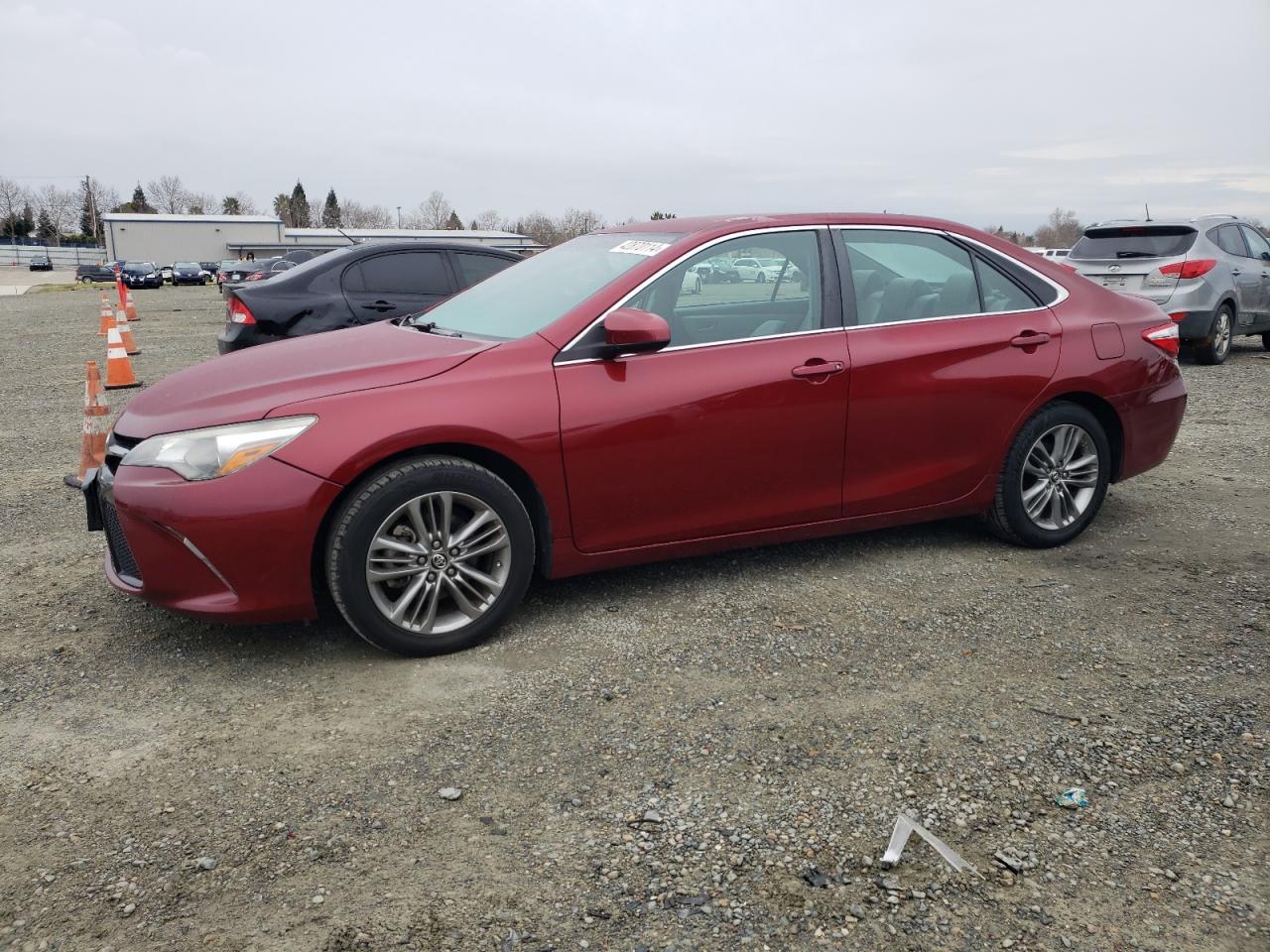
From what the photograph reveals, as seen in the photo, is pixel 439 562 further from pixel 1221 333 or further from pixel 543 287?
pixel 1221 333

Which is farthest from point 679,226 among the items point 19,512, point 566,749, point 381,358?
point 19,512

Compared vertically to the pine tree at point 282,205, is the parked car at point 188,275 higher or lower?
lower

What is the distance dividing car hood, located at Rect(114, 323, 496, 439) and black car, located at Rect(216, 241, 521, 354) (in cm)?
470

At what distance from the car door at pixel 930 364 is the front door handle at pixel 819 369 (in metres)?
0.08

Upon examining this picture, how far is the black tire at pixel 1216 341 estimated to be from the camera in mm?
11645

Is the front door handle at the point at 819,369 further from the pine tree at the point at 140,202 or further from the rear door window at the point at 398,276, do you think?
the pine tree at the point at 140,202

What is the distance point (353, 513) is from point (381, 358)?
2.31ft

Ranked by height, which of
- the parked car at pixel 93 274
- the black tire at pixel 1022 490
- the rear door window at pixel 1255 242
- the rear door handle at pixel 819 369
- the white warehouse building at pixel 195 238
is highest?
the white warehouse building at pixel 195 238

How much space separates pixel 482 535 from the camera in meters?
3.85

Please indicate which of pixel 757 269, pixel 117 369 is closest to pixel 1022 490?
pixel 757 269

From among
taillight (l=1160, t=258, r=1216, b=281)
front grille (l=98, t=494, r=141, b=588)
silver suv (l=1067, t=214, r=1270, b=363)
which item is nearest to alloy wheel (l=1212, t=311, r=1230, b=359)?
silver suv (l=1067, t=214, r=1270, b=363)

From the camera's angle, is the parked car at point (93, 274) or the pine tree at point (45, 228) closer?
the parked car at point (93, 274)

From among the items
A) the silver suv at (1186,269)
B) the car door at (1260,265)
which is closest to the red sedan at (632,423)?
the silver suv at (1186,269)

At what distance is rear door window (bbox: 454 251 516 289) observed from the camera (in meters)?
9.40
